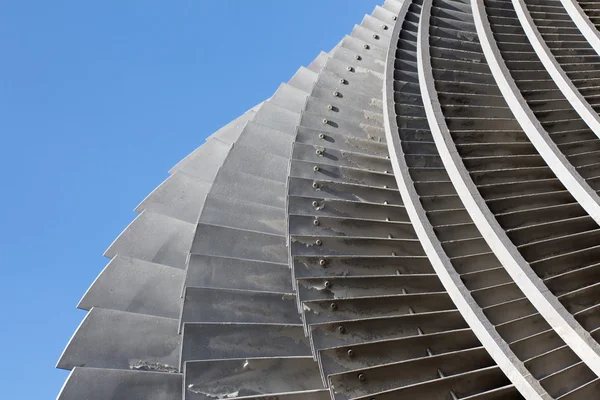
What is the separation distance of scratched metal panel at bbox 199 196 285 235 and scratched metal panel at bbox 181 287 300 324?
1866 mm

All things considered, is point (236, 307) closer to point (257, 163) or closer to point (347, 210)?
point (347, 210)

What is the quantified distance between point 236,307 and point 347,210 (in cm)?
279

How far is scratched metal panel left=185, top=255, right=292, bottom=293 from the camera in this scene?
11773 millimetres

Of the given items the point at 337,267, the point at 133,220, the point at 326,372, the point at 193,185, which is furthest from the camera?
the point at 193,185

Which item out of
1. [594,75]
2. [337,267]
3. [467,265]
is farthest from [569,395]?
[594,75]

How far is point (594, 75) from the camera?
37.2 ft

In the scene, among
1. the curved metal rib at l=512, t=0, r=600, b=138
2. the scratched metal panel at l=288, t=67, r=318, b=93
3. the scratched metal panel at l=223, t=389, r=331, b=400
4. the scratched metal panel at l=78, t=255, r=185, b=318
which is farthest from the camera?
the scratched metal panel at l=288, t=67, r=318, b=93

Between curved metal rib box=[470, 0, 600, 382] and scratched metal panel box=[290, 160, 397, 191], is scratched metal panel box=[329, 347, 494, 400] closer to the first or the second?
curved metal rib box=[470, 0, 600, 382]

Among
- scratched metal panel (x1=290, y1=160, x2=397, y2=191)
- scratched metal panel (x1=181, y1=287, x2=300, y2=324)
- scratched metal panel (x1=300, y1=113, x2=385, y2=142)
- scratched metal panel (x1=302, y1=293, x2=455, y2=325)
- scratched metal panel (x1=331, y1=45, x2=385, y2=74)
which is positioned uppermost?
scratched metal panel (x1=331, y1=45, x2=385, y2=74)

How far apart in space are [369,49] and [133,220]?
25.5 ft

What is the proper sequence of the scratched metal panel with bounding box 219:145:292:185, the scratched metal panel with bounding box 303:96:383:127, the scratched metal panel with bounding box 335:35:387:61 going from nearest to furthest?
1. the scratched metal panel with bounding box 219:145:292:185
2. the scratched metal panel with bounding box 303:96:383:127
3. the scratched metal panel with bounding box 335:35:387:61

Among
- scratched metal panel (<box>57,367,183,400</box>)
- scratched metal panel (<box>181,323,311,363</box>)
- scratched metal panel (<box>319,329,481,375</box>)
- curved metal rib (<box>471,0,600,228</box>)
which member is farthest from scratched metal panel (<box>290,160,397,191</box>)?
scratched metal panel (<box>57,367,183,400</box>)

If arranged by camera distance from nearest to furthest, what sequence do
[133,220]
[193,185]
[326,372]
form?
[326,372] < [133,220] < [193,185]

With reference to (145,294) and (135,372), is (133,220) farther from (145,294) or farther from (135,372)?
(135,372)
